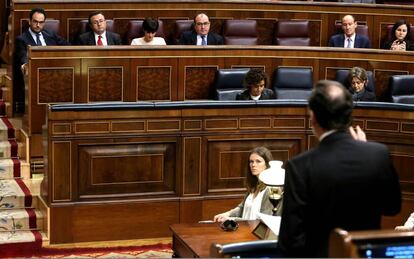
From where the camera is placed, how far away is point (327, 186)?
2.38m

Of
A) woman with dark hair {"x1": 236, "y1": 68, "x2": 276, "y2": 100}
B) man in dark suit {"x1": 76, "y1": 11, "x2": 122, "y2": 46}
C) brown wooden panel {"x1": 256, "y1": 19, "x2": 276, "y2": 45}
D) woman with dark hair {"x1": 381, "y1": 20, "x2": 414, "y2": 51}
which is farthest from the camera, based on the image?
brown wooden panel {"x1": 256, "y1": 19, "x2": 276, "y2": 45}

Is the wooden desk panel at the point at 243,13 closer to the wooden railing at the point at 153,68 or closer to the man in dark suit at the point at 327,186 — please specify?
the wooden railing at the point at 153,68

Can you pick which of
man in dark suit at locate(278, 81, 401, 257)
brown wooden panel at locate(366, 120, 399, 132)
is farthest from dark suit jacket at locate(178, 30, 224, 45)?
man in dark suit at locate(278, 81, 401, 257)

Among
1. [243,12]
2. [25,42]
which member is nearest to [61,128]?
[25,42]

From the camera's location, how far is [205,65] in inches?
232

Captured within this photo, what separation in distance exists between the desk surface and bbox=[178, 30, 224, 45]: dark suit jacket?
3092 millimetres

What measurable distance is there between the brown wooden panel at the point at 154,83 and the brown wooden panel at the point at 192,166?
0.81 metres

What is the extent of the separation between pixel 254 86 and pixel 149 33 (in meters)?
1.25

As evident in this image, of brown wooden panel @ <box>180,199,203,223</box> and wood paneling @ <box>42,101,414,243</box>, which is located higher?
wood paneling @ <box>42,101,414,243</box>

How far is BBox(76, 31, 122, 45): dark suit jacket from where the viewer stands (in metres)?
6.38

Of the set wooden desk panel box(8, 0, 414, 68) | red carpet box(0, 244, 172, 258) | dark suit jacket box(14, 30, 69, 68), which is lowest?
red carpet box(0, 244, 172, 258)

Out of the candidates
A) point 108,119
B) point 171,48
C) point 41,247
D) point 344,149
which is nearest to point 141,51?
point 171,48

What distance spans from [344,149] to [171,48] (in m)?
3.43

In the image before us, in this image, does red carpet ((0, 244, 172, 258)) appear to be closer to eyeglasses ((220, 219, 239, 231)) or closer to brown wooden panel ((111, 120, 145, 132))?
brown wooden panel ((111, 120, 145, 132))
